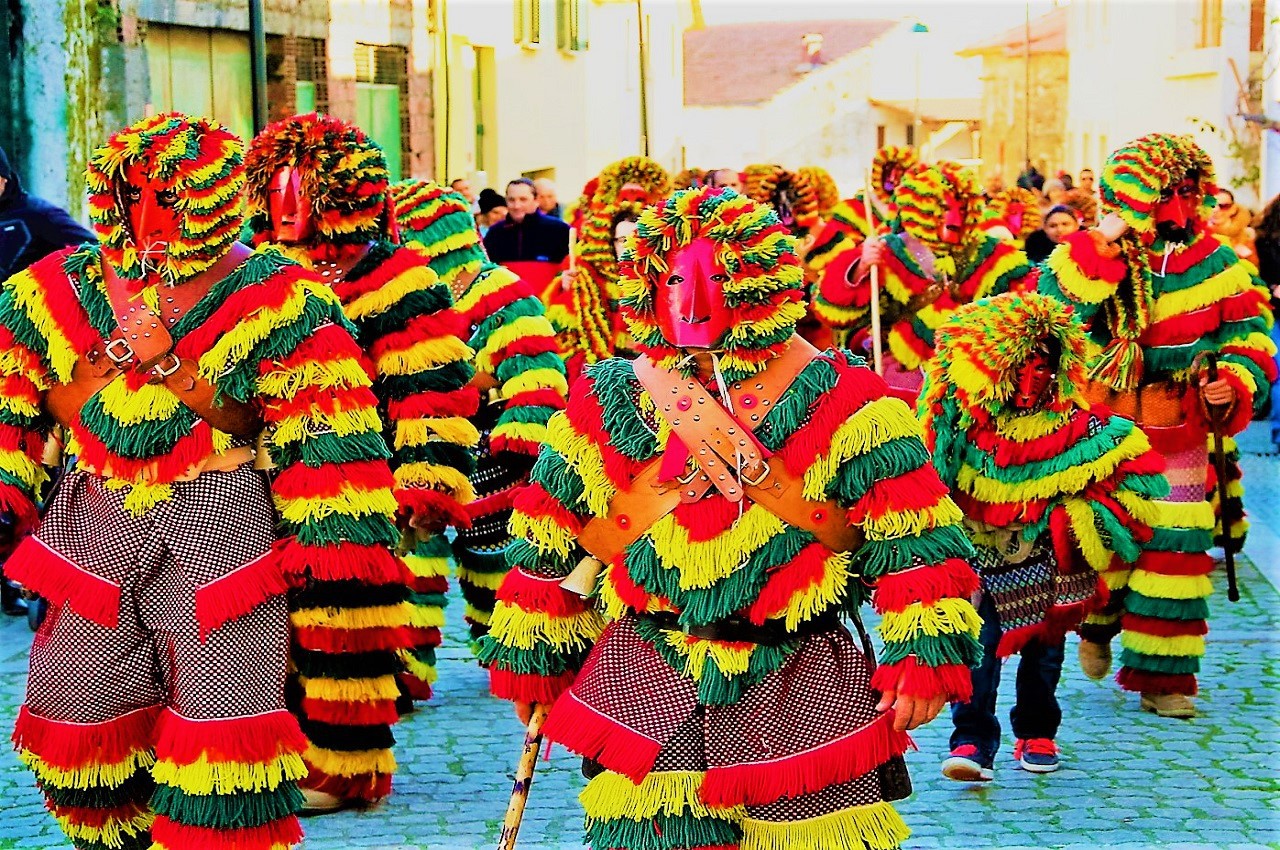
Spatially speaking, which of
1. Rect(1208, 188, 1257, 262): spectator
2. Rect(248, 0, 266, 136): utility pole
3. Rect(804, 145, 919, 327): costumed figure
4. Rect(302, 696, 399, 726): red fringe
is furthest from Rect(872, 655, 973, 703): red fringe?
Rect(1208, 188, 1257, 262): spectator

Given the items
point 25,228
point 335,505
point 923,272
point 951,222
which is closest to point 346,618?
point 335,505

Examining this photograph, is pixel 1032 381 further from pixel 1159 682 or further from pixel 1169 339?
pixel 1159 682

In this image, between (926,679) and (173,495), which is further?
(173,495)

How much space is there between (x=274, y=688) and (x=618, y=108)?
112ft

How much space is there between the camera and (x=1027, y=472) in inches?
264

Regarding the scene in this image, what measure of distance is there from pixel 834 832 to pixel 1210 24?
2807 centimetres

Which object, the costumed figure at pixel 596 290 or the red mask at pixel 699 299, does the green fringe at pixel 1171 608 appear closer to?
the costumed figure at pixel 596 290

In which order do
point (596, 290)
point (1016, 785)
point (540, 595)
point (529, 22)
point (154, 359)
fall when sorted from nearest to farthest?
point (540, 595), point (154, 359), point (1016, 785), point (596, 290), point (529, 22)

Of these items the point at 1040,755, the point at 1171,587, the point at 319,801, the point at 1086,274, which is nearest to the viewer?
the point at 319,801

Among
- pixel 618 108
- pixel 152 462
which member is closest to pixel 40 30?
pixel 152 462

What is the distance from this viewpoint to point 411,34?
76.9ft

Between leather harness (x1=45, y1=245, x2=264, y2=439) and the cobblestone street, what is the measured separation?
1.69 meters

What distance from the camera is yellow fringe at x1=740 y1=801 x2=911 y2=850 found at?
437cm

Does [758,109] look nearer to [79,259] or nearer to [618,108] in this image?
[618,108]
